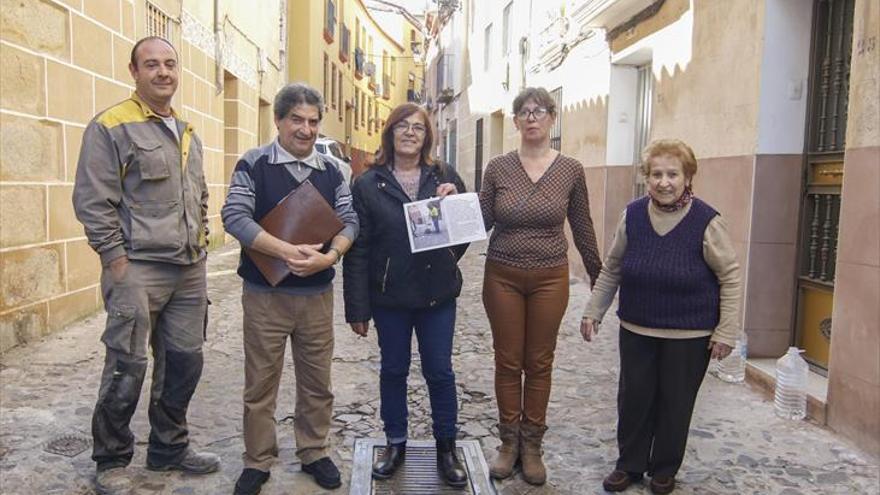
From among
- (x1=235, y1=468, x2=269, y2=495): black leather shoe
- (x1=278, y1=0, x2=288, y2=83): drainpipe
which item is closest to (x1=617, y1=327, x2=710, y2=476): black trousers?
(x1=235, y1=468, x2=269, y2=495): black leather shoe

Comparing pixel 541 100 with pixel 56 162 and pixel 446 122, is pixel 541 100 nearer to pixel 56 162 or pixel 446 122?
pixel 56 162

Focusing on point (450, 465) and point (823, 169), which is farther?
point (823, 169)

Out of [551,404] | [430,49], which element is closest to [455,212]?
[551,404]

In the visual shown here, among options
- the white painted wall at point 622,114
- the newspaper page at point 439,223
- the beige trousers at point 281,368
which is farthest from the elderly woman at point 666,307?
the white painted wall at point 622,114

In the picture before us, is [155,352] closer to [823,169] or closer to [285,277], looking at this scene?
[285,277]

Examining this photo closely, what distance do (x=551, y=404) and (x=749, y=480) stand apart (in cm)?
127

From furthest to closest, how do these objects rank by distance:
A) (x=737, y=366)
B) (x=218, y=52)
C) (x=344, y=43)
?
(x=344, y=43) < (x=218, y=52) < (x=737, y=366)

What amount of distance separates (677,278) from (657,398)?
583mm

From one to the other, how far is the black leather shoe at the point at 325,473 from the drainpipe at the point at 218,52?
7940 mm

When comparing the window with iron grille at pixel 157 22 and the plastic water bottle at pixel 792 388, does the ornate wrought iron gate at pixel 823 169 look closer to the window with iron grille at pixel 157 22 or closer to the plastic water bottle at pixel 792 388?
the plastic water bottle at pixel 792 388

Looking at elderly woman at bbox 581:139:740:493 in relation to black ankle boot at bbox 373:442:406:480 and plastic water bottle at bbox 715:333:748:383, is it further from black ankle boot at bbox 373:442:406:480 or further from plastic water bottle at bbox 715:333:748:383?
plastic water bottle at bbox 715:333:748:383

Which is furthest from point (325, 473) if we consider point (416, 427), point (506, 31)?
point (506, 31)

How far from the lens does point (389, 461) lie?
326cm

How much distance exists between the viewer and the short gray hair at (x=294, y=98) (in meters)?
2.93
